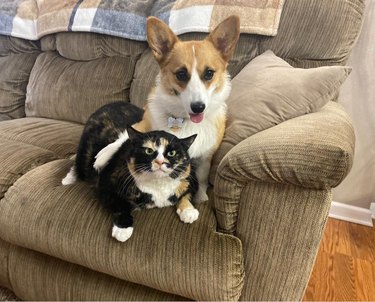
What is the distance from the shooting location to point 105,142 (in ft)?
4.36

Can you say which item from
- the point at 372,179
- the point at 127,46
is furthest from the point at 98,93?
the point at 372,179

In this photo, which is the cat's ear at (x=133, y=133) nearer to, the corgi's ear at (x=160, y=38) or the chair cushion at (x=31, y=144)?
the corgi's ear at (x=160, y=38)

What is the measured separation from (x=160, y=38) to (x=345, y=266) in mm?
1376

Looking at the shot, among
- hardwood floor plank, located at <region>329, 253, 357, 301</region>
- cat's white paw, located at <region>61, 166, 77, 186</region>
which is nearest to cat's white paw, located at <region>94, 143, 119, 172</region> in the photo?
cat's white paw, located at <region>61, 166, 77, 186</region>

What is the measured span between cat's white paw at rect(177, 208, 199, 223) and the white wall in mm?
1260

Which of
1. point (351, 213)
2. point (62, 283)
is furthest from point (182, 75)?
point (351, 213)

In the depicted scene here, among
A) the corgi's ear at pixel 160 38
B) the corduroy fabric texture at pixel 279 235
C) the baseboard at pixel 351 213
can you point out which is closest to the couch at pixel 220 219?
the corduroy fabric texture at pixel 279 235

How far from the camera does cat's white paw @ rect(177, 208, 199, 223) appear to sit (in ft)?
3.40

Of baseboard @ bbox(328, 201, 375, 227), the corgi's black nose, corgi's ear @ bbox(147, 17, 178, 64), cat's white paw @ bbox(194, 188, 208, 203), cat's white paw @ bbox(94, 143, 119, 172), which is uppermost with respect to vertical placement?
corgi's ear @ bbox(147, 17, 178, 64)

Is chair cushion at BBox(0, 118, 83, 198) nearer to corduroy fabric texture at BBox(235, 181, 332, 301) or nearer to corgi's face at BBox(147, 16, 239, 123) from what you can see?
corgi's face at BBox(147, 16, 239, 123)

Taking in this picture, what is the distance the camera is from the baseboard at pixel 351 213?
199cm

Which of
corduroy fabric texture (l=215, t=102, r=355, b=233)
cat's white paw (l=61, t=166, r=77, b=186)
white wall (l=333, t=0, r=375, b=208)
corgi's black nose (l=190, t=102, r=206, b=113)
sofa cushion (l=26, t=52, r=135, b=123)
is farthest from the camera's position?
sofa cushion (l=26, t=52, r=135, b=123)

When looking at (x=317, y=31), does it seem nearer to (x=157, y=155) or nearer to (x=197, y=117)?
(x=197, y=117)

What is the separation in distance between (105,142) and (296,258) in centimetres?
81
